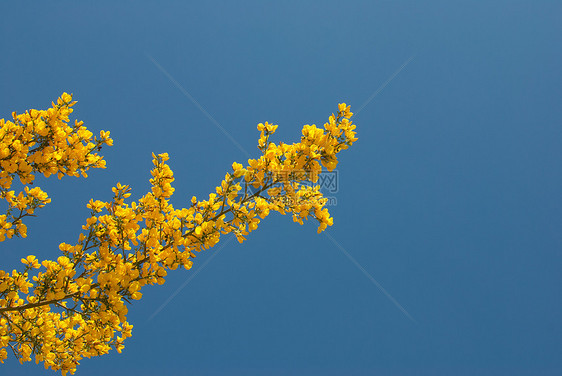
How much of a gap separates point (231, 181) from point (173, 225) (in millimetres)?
798

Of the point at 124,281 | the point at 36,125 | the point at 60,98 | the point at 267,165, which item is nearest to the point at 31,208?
the point at 36,125

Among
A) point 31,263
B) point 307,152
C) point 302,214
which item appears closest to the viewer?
point 307,152

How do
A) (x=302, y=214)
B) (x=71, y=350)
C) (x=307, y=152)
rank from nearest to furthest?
(x=307, y=152)
(x=302, y=214)
(x=71, y=350)

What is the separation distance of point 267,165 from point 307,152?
0.45m

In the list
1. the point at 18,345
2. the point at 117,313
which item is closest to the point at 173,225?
the point at 117,313

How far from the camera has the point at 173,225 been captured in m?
3.90

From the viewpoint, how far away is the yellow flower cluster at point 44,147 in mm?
4035

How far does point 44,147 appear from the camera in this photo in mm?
4242

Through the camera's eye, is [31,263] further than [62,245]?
Yes

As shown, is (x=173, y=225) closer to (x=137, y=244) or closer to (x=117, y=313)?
(x=137, y=244)

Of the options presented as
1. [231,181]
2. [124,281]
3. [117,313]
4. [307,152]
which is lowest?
[117,313]

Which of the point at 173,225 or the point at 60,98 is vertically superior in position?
→ the point at 60,98

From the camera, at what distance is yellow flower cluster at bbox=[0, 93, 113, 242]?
404 cm

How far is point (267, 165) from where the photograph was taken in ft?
12.5
